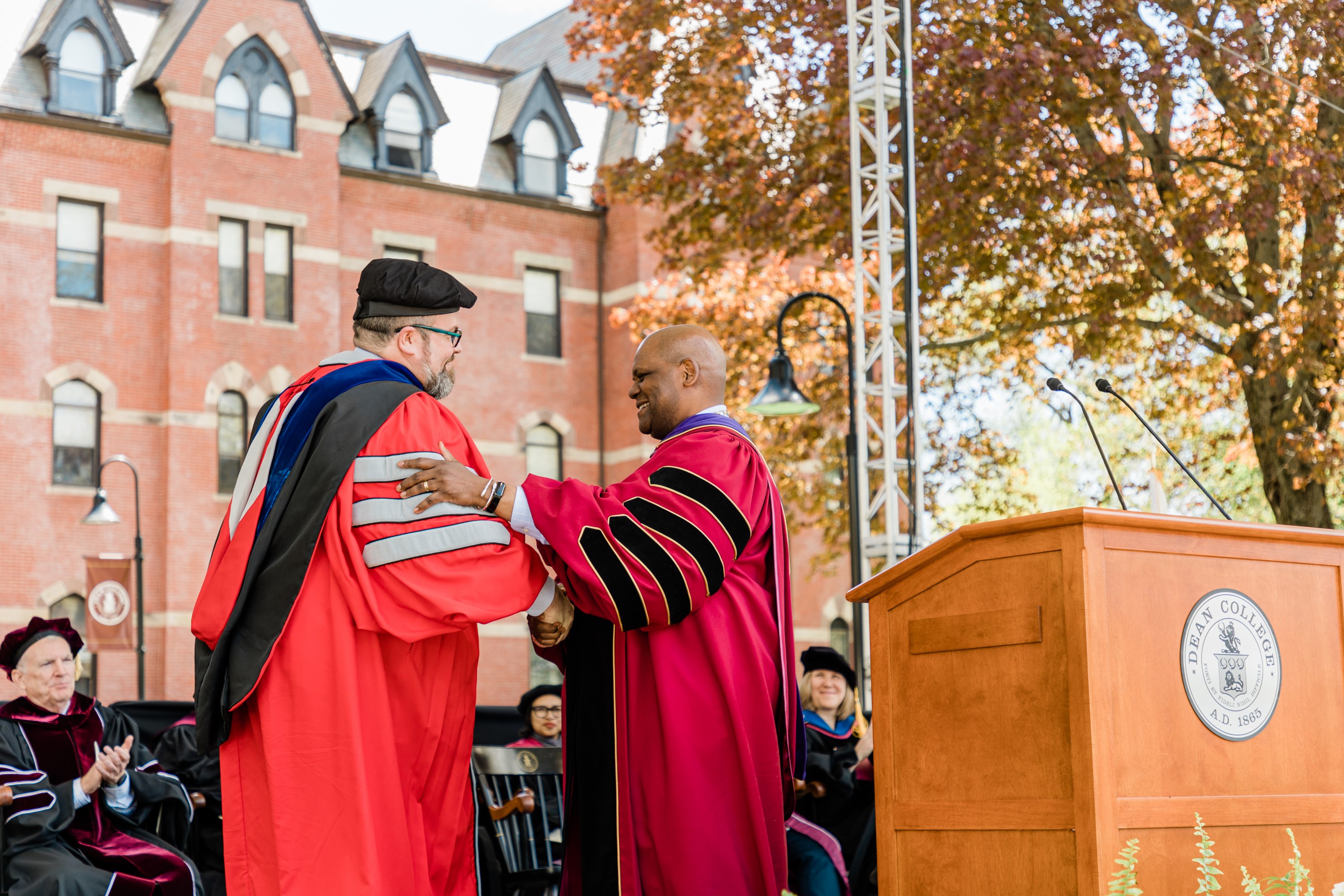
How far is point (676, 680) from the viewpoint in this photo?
3969mm

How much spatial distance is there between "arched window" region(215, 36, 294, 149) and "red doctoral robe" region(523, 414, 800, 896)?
19920mm

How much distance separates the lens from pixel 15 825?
22.2 feet

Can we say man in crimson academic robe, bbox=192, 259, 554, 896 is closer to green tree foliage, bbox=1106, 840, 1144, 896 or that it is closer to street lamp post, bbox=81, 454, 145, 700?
green tree foliage, bbox=1106, 840, 1144, 896

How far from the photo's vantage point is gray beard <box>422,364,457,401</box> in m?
3.92

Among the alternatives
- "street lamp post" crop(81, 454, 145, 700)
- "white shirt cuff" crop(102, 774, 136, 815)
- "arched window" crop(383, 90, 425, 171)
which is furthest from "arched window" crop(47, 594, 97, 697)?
"white shirt cuff" crop(102, 774, 136, 815)

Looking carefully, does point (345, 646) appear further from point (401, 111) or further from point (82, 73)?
point (401, 111)

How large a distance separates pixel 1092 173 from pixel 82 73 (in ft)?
51.7

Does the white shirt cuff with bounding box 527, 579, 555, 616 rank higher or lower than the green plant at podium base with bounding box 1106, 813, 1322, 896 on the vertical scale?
higher

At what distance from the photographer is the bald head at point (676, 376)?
4.34 m

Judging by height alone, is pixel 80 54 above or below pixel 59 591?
above

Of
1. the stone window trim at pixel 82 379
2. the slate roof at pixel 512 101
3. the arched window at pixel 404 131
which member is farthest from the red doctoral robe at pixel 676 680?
the slate roof at pixel 512 101

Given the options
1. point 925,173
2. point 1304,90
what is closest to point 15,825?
point 925,173

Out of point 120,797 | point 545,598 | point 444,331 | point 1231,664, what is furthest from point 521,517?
point 120,797

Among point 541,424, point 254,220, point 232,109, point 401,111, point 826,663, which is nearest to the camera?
point 826,663
